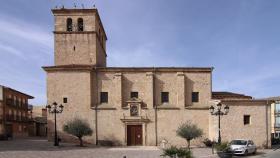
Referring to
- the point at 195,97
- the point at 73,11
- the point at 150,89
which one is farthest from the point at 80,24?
the point at 195,97

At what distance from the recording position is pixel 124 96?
35.2 meters

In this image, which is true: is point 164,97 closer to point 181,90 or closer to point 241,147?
point 181,90

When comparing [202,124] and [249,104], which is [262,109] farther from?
[202,124]

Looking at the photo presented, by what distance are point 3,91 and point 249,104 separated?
35.5 metres

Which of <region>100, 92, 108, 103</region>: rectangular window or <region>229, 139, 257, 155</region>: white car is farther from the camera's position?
<region>100, 92, 108, 103</region>: rectangular window

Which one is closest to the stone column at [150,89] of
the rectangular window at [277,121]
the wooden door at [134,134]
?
the wooden door at [134,134]

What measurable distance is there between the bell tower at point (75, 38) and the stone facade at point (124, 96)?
0.10 metres

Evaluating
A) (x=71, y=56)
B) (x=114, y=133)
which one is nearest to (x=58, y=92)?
(x=71, y=56)

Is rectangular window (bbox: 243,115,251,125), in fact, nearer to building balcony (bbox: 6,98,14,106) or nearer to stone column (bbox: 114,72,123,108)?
stone column (bbox: 114,72,123,108)

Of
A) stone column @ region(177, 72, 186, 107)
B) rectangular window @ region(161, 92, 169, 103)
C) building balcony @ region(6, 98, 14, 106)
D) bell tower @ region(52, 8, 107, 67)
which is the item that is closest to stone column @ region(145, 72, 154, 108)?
rectangular window @ region(161, 92, 169, 103)

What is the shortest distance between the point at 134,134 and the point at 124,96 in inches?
153

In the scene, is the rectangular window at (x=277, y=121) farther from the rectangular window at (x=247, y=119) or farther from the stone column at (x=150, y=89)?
the stone column at (x=150, y=89)

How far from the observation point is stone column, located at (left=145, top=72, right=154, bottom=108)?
34.9 meters

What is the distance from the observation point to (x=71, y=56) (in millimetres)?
36188
